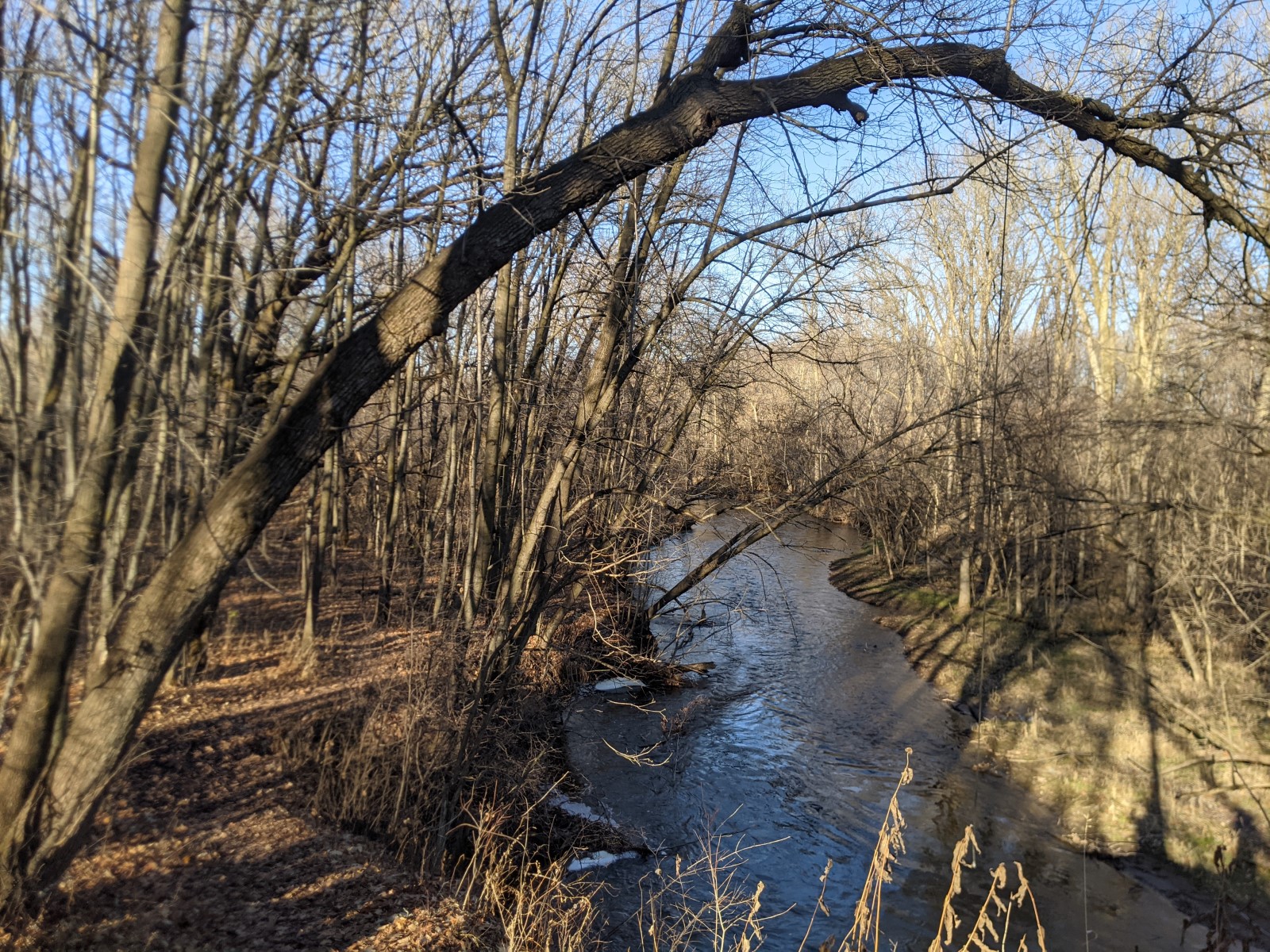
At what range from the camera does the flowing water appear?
7969 millimetres

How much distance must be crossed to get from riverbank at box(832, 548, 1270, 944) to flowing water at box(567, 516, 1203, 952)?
17.4 inches

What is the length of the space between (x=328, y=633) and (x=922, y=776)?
820 cm

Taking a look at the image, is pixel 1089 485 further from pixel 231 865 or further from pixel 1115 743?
pixel 231 865

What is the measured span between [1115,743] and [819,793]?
4.44 meters

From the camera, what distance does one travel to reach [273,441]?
413cm

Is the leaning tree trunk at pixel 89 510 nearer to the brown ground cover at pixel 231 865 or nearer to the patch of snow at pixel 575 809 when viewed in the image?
the brown ground cover at pixel 231 865

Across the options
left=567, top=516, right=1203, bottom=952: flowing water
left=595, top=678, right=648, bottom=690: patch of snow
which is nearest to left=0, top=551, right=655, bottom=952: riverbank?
left=567, top=516, right=1203, bottom=952: flowing water

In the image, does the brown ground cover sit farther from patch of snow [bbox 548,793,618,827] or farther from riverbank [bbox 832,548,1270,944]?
riverbank [bbox 832,548,1270,944]

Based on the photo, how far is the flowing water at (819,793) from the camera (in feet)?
26.1

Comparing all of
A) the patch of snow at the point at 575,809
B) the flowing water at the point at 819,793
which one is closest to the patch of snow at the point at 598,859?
the flowing water at the point at 819,793

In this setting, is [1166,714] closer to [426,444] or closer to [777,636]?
[777,636]

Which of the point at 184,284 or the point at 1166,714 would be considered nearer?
the point at 184,284

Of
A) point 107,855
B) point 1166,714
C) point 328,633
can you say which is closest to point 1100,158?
point 107,855

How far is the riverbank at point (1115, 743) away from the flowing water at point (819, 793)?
0.44 m
